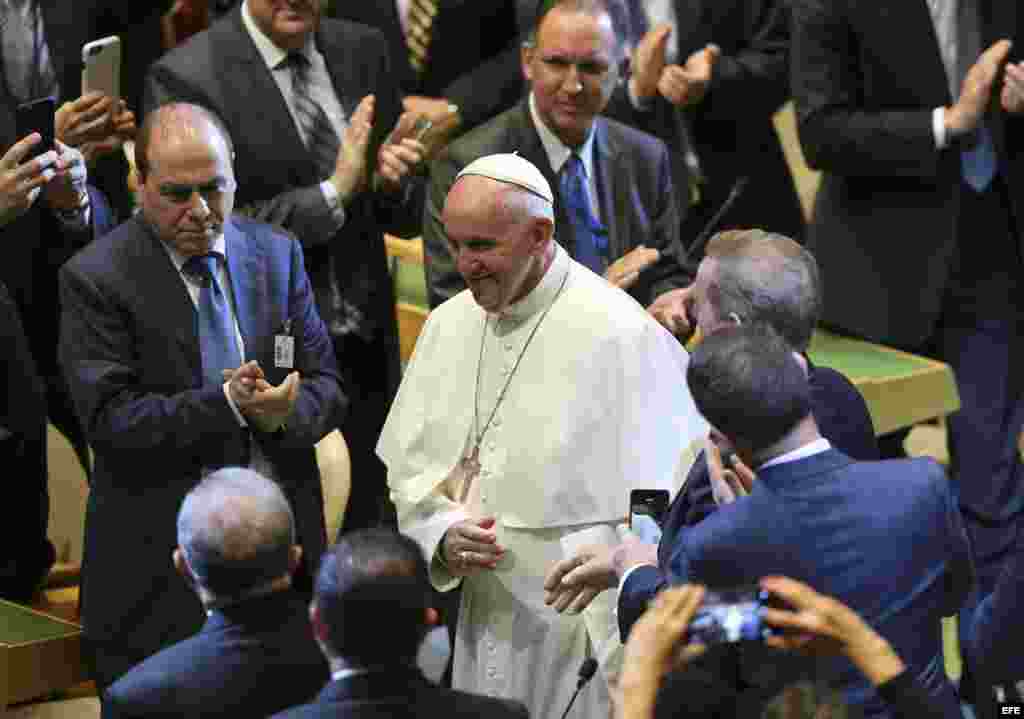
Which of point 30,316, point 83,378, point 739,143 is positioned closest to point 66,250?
point 30,316

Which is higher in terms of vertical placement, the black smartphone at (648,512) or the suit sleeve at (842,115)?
the suit sleeve at (842,115)

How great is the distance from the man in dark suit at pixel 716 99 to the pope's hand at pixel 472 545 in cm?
235

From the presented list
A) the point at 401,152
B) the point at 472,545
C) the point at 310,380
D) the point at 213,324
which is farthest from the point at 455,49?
the point at 472,545

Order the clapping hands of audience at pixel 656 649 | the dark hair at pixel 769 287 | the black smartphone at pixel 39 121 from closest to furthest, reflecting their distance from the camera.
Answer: the clapping hands of audience at pixel 656 649
the dark hair at pixel 769 287
the black smartphone at pixel 39 121

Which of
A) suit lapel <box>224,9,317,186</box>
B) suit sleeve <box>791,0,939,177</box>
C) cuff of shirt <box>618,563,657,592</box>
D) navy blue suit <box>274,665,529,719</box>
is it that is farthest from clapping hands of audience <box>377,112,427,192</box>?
navy blue suit <box>274,665,529,719</box>

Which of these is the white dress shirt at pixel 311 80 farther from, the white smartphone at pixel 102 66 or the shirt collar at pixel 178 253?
the shirt collar at pixel 178 253

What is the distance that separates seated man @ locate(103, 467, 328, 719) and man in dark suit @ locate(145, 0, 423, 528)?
6.48 feet

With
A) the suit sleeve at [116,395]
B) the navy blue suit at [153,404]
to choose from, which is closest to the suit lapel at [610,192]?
the navy blue suit at [153,404]

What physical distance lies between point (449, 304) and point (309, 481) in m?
0.58

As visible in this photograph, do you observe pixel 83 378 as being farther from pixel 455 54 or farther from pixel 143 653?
pixel 455 54

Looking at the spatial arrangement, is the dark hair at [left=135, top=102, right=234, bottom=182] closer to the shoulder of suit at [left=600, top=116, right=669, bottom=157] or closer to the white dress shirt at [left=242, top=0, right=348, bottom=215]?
the white dress shirt at [left=242, top=0, right=348, bottom=215]

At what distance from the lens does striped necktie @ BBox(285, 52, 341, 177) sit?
241 inches

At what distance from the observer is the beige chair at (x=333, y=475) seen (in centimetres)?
599

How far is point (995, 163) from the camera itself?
6613 mm
